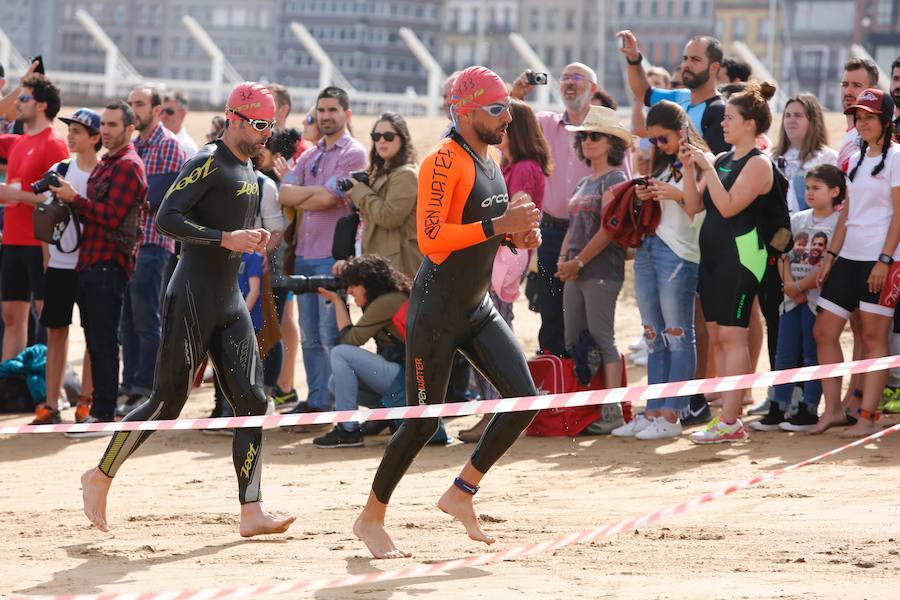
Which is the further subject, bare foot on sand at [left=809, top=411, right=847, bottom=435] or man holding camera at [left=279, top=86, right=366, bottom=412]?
man holding camera at [left=279, top=86, right=366, bottom=412]

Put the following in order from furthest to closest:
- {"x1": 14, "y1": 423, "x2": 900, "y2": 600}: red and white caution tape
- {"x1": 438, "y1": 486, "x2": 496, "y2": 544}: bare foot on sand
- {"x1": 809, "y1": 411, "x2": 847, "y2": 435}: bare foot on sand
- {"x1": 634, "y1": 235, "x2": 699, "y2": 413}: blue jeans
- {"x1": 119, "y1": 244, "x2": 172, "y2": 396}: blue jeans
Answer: {"x1": 119, "y1": 244, "x2": 172, "y2": 396}: blue jeans
{"x1": 634, "y1": 235, "x2": 699, "y2": 413}: blue jeans
{"x1": 809, "y1": 411, "x2": 847, "y2": 435}: bare foot on sand
{"x1": 438, "y1": 486, "x2": 496, "y2": 544}: bare foot on sand
{"x1": 14, "y1": 423, "x2": 900, "y2": 600}: red and white caution tape

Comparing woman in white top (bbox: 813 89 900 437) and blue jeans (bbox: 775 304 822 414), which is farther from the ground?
woman in white top (bbox: 813 89 900 437)

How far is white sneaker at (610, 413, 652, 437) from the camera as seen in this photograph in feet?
31.8

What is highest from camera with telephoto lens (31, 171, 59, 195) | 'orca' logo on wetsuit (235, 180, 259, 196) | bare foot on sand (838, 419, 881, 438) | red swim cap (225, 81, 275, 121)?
red swim cap (225, 81, 275, 121)

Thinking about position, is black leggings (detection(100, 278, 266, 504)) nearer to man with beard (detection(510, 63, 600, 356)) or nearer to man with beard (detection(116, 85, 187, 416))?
man with beard (detection(510, 63, 600, 356))

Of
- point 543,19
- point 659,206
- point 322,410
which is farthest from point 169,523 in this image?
point 543,19

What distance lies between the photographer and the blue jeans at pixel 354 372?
9.79 metres

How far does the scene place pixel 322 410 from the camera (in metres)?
10.6

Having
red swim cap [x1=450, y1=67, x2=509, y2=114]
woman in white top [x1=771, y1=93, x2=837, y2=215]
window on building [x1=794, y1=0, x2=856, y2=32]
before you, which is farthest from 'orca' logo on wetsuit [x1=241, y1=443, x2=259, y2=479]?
window on building [x1=794, y1=0, x2=856, y2=32]

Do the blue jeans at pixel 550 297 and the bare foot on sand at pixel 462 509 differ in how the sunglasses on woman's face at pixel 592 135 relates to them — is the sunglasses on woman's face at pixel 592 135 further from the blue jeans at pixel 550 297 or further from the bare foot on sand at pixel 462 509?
the bare foot on sand at pixel 462 509

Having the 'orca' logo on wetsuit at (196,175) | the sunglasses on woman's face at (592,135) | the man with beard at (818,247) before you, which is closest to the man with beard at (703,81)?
the sunglasses on woman's face at (592,135)

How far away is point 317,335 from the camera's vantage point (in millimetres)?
10875

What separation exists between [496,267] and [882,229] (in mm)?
2560

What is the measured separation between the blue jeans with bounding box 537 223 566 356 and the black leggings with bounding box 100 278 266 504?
141 inches
